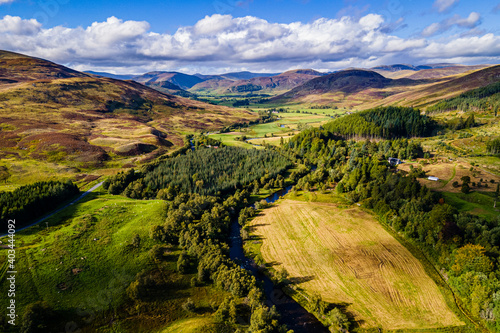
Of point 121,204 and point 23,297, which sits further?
point 121,204

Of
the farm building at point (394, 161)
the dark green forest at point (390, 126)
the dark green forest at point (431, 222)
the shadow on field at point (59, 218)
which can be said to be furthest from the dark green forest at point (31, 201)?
the dark green forest at point (390, 126)

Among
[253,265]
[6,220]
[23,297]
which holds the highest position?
[6,220]

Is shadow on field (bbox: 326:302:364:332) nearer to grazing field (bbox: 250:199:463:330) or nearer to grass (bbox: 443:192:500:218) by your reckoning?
grazing field (bbox: 250:199:463:330)

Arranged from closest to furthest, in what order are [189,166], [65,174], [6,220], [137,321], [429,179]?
1. [137,321]
2. [6,220]
3. [429,179]
4. [65,174]
5. [189,166]

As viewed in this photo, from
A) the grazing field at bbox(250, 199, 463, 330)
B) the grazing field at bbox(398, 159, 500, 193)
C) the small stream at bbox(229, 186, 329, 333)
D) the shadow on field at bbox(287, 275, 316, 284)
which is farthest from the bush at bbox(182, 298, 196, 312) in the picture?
the grazing field at bbox(398, 159, 500, 193)

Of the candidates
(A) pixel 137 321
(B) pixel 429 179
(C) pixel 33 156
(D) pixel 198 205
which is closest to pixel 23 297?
(A) pixel 137 321

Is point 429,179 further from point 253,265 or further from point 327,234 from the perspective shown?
point 253,265

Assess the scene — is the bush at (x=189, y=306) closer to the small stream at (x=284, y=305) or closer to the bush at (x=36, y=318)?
the small stream at (x=284, y=305)
